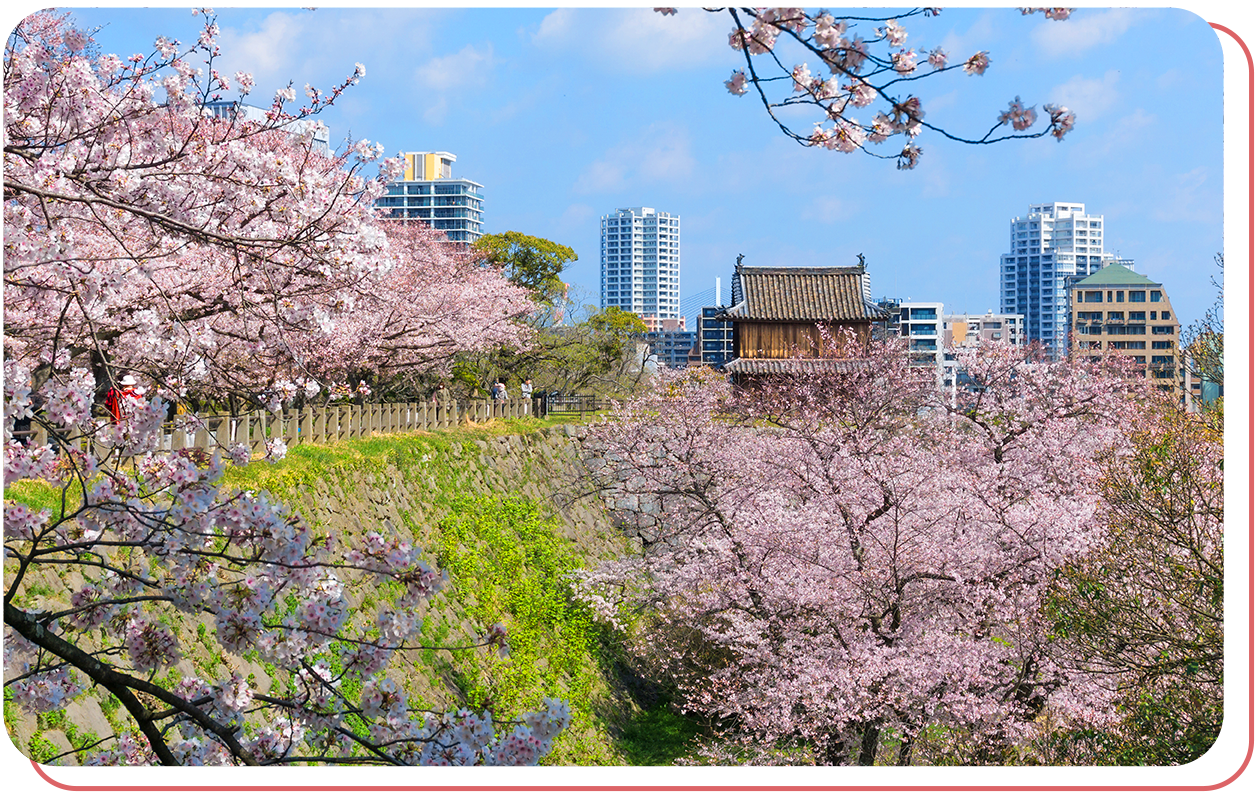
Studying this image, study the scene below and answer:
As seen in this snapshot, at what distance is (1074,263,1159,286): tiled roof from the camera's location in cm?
3850

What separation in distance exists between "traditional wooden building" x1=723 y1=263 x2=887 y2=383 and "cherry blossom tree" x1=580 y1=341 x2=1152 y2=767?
5196mm

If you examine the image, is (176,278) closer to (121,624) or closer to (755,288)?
(121,624)

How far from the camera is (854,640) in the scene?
29.9 ft

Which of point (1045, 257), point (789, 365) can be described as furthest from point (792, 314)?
point (1045, 257)

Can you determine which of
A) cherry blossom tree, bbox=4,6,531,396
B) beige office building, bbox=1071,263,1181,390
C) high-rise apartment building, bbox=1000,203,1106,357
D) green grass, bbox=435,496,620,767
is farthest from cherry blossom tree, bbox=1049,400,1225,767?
high-rise apartment building, bbox=1000,203,1106,357

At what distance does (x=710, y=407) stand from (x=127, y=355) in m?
9.85

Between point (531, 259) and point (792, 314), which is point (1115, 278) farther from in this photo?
point (531, 259)

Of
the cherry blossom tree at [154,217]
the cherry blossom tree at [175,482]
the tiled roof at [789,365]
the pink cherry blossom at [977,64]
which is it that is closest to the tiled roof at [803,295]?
the tiled roof at [789,365]

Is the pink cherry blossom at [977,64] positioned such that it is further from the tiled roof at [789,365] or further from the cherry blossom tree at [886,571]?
the tiled roof at [789,365]

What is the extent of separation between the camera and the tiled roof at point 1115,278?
38500 mm

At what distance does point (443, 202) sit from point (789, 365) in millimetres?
9419

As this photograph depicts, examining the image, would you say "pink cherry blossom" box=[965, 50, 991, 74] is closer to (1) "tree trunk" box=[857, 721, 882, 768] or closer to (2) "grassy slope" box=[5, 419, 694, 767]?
(2) "grassy slope" box=[5, 419, 694, 767]

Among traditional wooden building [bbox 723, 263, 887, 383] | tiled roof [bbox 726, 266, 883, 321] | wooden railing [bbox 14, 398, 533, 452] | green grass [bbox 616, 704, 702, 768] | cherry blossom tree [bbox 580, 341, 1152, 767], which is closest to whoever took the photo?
cherry blossom tree [bbox 580, 341, 1152, 767]

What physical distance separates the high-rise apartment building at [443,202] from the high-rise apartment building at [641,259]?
5.75 metres
